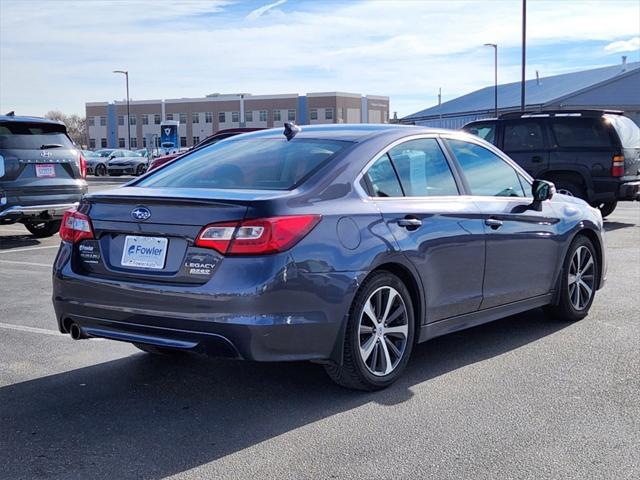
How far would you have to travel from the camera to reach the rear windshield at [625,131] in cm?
1405

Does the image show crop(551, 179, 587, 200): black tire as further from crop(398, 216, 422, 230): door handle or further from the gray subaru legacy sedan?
crop(398, 216, 422, 230): door handle

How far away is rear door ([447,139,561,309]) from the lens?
18.4ft

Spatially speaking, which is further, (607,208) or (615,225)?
(607,208)

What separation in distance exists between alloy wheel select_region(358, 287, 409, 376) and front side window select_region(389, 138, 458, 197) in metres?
0.74

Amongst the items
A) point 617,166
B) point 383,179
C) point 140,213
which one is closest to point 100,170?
point 617,166

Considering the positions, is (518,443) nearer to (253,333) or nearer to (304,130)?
(253,333)

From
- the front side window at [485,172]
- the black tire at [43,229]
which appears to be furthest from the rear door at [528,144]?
the front side window at [485,172]

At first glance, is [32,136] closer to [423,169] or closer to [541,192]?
[423,169]

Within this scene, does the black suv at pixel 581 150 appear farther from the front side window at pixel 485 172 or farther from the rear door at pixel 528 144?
the front side window at pixel 485 172

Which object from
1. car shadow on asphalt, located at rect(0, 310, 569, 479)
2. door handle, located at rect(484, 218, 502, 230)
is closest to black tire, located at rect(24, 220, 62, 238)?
car shadow on asphalt, located at rect(0, 310, 569, 479)

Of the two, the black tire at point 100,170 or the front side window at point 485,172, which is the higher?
the front side window at point 485,172

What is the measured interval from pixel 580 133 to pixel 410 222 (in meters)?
10.4

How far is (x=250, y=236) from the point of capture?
4141 millimetres

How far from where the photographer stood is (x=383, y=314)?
4.75 m
